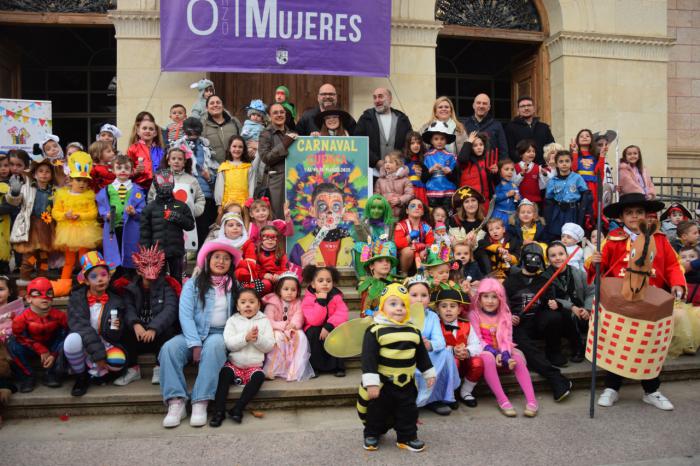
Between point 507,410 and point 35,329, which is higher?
point 35,329

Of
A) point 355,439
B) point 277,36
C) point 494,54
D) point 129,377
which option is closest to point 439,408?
Result: point 355,439

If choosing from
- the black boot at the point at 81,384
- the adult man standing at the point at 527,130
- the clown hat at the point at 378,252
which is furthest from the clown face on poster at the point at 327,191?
the black boot at the point at 81,384

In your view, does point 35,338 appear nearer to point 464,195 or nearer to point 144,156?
point 144,156

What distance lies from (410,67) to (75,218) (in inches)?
256

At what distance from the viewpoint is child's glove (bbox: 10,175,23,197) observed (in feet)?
20.5

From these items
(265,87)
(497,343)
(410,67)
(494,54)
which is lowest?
(497,343)

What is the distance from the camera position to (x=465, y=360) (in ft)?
16.1

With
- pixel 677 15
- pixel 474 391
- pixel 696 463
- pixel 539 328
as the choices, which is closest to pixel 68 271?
pixel 474 391

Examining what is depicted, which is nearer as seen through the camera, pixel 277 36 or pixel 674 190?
pixel 277 36

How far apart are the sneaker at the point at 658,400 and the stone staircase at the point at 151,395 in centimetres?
49

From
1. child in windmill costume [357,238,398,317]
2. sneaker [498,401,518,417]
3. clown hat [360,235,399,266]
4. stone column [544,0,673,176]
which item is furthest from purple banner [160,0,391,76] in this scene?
sneaker [498,401,518,417]

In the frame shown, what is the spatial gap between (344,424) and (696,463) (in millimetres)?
2440

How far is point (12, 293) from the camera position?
5191 millimetres

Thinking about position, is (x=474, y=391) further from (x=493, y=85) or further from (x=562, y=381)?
(x=493, y=85)
